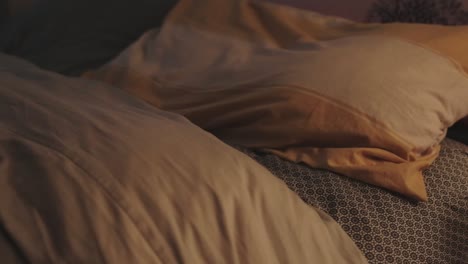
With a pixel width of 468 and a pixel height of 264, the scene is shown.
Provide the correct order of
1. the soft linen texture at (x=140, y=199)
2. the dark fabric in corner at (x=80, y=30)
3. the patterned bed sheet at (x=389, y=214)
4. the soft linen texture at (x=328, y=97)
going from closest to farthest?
the soft linen texture at (x=140, y=199) → the patterned bed sheet at (x=389, y=214) → the soft linen texture at (x=328, y=97) → the dark fabric in corner at (x=80, y=30)

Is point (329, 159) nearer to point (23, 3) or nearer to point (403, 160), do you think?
point (403, 160)

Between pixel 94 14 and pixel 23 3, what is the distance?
993 millimetres

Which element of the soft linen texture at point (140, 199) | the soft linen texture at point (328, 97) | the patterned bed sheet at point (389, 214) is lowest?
the patterned bed sheet at point (389, 214)

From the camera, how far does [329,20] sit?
145 centimetres

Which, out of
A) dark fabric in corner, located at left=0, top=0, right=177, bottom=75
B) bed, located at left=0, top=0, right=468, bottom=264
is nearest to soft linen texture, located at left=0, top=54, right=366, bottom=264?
bed, located at left=0, top=0, right=468, bottom=264

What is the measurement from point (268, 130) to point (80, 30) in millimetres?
791

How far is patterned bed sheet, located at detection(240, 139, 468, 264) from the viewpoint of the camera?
0.88m

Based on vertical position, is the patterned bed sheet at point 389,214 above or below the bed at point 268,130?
below

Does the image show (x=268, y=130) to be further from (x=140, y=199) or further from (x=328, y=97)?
(x=140, y=199)

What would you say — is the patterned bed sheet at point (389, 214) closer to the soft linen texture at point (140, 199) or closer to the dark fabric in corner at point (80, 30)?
the soft linen texture at point (140, 199)

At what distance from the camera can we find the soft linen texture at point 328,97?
→ 3.29ft

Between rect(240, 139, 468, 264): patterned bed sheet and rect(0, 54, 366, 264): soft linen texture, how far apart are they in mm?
68

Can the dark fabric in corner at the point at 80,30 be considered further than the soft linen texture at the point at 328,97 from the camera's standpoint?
Yes

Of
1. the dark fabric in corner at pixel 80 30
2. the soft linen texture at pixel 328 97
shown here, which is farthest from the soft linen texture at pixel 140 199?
the dark fabric in corner at pixel 80 30
